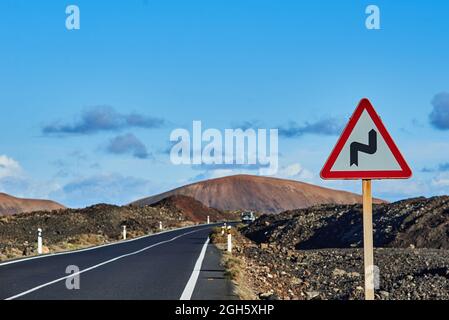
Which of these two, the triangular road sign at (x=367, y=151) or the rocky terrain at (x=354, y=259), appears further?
the rocky terrain at (x=354, y=259)

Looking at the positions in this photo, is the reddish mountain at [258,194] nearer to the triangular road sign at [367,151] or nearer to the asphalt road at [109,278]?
the asphalt road at [109,278]

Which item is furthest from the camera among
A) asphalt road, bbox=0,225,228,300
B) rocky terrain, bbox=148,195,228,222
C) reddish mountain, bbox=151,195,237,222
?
reddish mountain, bbox=151,195,237,222

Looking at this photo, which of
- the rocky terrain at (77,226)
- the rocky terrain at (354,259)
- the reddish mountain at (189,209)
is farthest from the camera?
the reddish mountain at (189,209)

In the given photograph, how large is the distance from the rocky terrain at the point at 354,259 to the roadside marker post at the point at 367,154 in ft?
17.0

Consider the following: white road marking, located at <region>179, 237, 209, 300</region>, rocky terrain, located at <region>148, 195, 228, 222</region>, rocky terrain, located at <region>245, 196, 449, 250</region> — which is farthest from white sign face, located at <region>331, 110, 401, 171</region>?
rocky terrain, located at <region>148, 195, 228, 222</region>

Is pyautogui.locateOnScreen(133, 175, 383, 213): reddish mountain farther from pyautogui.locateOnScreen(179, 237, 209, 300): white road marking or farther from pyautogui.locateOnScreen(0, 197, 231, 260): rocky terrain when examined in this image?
pyautogui.locateOnScreen(179, 237, 209, 300): white road marking

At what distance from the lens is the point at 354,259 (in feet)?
83.1

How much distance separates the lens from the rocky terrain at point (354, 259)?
18.5m

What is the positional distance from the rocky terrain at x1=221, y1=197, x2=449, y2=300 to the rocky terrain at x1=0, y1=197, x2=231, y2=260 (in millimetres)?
9623

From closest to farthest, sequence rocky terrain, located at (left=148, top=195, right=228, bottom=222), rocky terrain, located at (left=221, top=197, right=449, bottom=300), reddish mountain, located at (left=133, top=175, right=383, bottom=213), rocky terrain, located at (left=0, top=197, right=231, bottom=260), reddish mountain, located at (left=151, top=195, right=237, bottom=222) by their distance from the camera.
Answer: rocky terrain, located at (left=221, top=197, right=449, bottom=300) → rocky terrain, located at (left=0, top=197, right=231, bottom=260) → rocky terrain, located at (left=148, top=195, right=228, bottom=222) → reddish mountain, located at (left=151, top=195, right=237, bottom=222) → reddish mountain, located at (left=133, top=175, right=383, bottom=213)

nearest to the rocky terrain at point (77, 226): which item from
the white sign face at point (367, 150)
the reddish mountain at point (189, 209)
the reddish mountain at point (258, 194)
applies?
the reddish mountain at point (189, 209)

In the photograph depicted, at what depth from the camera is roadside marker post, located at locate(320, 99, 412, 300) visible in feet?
29.1
